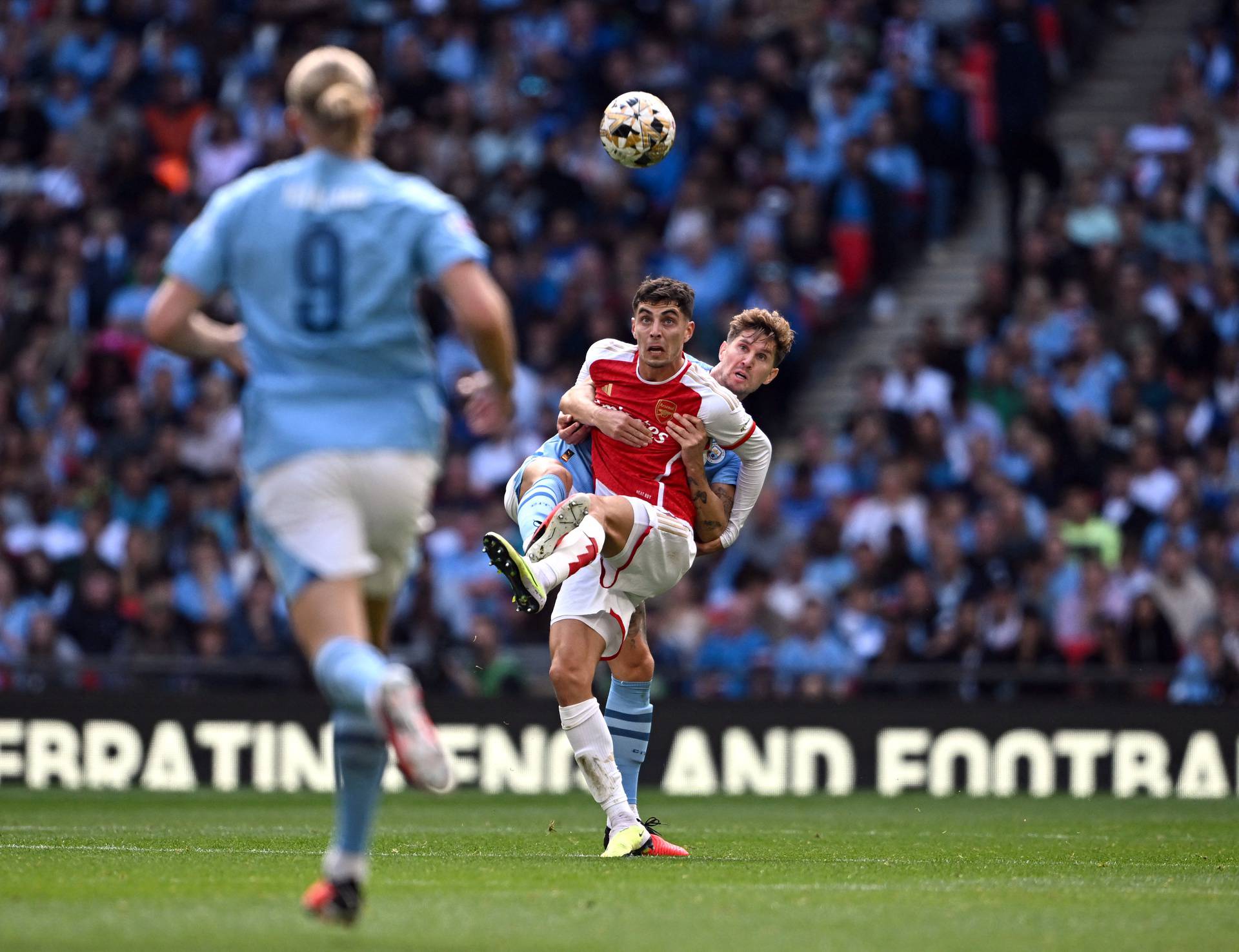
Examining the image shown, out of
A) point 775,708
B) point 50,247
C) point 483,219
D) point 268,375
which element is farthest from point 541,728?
point 268,375

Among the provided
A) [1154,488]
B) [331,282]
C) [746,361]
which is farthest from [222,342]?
[1154,488]

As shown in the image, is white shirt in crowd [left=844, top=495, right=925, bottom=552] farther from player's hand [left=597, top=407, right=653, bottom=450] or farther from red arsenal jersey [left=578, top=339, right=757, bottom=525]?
player's hand [left=597, top=407, right=653, bottom=450]

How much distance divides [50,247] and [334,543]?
17.1 meters

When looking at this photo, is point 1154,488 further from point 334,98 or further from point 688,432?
point 334,98

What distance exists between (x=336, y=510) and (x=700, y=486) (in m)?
4.08

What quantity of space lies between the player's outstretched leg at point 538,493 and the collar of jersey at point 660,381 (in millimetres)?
674

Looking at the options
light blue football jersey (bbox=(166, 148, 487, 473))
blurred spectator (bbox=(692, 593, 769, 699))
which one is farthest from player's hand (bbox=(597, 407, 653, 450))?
blurred spectator (bbox=(692, 593, 769, 699))

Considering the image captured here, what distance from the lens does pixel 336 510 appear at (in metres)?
6.37

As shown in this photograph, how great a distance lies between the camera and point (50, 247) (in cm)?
2247

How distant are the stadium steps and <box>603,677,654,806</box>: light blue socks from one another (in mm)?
11018

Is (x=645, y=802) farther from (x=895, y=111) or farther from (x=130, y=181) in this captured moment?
(x=130, y=181)

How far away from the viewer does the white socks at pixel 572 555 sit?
9.54 meters

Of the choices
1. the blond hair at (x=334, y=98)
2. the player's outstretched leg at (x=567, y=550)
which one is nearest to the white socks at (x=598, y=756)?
the player's outstretched leg at (x=567, y=550)

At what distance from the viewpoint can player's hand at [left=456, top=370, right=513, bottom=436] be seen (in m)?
6.65
